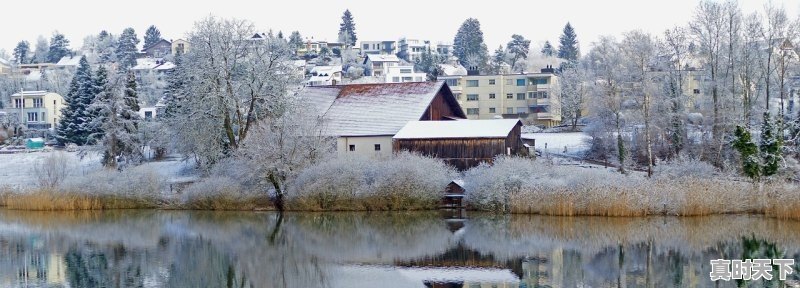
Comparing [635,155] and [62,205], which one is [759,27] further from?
[62,205]

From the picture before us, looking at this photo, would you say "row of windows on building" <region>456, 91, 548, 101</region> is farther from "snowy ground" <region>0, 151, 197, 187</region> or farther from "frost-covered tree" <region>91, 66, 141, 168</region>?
"frost-covered tree" <region>91, 66, 141, 168</region>

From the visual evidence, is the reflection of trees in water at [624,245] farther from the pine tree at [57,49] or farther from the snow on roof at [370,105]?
the pine tree at [57,49]

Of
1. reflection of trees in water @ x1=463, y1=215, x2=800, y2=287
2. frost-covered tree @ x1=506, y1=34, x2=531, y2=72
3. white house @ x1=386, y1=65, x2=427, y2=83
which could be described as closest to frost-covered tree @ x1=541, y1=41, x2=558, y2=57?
frost-covered tree @ x1=506, y1=34, x2=531, y2=72

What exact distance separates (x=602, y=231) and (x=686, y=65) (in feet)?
80.1

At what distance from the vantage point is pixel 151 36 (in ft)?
468

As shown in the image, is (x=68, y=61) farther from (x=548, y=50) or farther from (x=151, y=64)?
(x=548, y=50)

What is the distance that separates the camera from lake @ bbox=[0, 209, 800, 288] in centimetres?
2373

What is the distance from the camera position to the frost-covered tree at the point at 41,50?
134 m

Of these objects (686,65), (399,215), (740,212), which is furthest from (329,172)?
(686,65)

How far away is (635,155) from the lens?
50625 mm

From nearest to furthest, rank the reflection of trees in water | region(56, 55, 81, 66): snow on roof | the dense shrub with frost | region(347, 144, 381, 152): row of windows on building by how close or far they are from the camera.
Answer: the reflection of trees in water → the dense shrub with frost → region(347, 144, 381, 152): row of windows on building → region(56, 55, 81, 66): snow on roof

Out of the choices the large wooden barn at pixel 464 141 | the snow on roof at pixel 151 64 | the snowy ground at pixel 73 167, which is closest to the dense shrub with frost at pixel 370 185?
the large wooden barn at pixel 464 141

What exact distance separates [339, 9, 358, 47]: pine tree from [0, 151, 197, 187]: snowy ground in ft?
259

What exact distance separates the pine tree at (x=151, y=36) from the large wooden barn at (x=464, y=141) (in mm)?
102124
